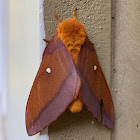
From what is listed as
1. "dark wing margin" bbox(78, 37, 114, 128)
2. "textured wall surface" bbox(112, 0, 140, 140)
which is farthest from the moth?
"textured wall surface" bbox(112, 0, 140, 140)

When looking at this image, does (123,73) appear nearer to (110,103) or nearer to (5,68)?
(110,103)

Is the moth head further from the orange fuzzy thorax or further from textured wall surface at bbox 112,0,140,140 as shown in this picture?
textured wall surface at bbox 112,0,140,140

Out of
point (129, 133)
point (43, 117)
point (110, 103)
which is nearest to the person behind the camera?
point (43, 117)

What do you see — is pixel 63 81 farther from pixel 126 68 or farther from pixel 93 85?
pixel 126 68

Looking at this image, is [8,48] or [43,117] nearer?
[43,117]

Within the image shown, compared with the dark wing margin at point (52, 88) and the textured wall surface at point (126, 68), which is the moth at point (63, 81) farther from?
the textured wall surface at point (126, 68)

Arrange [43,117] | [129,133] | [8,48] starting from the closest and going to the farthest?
[43,117]
[129,133]
[8,48]

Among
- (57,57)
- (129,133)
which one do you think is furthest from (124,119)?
(57,57)
